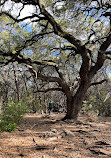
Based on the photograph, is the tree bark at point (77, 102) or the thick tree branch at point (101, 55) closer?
the thick tree branch at point (101, 55)

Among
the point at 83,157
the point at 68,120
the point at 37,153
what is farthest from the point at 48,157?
the point at 68,120

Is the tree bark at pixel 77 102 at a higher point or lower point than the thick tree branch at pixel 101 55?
lower

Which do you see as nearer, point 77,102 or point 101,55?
point 101,55

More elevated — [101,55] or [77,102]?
[101,55]

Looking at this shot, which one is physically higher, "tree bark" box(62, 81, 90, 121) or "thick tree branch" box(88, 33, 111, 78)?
"thick tree branch" box(88, 33, 111, 78)

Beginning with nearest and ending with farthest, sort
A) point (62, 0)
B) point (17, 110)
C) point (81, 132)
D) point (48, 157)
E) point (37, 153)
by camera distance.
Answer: point (48, 157) → point (37, 153) → point (81, 132) → point (62, 0) → point (17, 110)

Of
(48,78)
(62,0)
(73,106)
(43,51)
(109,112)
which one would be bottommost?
(109,112)

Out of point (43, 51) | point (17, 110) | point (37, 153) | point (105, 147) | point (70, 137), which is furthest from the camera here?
point (43, 51)

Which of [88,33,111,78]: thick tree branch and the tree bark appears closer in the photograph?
[88,33,111,78]: thick tree branch

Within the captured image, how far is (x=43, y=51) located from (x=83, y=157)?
25.6 ft

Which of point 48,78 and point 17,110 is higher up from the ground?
point 48,78

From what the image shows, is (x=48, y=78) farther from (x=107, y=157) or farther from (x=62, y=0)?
(x=107, y=157)

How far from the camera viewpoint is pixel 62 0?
550cm

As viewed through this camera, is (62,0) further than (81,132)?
Yes
